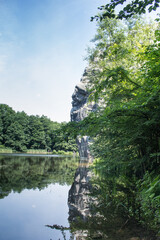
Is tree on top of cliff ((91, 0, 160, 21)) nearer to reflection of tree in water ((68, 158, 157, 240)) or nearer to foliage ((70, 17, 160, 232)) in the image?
foliage ((70, 17, 160, 232))

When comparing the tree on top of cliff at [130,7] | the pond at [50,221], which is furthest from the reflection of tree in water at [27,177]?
the tree on top of cliff at [130,7]

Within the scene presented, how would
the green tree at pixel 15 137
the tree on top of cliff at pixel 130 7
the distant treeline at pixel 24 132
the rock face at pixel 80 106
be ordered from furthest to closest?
1. the distant treeline at pixel 24 132
2. the green tree at pixel 15 137
3. the rock face at pixel 80 106
4. the tree on top of cliff at pixel 130 7

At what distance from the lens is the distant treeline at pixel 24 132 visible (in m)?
71.5

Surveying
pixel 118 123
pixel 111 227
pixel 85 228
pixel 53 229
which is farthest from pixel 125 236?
pixel 118 123

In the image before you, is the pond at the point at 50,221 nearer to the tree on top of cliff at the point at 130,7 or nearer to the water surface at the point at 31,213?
the water surface at the point at 31,213

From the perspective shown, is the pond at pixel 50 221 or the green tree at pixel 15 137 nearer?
the pond at pixel 50 221

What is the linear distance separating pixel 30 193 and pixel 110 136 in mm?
5203

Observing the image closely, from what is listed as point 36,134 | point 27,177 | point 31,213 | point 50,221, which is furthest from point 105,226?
point 36,134

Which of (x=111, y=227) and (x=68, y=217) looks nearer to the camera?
(x=111, y=227)

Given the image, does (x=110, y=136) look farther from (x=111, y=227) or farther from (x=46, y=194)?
(x=46, y=194)

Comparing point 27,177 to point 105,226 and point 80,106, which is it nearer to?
point 105,226

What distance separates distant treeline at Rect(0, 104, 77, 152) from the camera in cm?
7150

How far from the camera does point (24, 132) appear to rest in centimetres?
8169

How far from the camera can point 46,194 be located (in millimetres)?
9055
